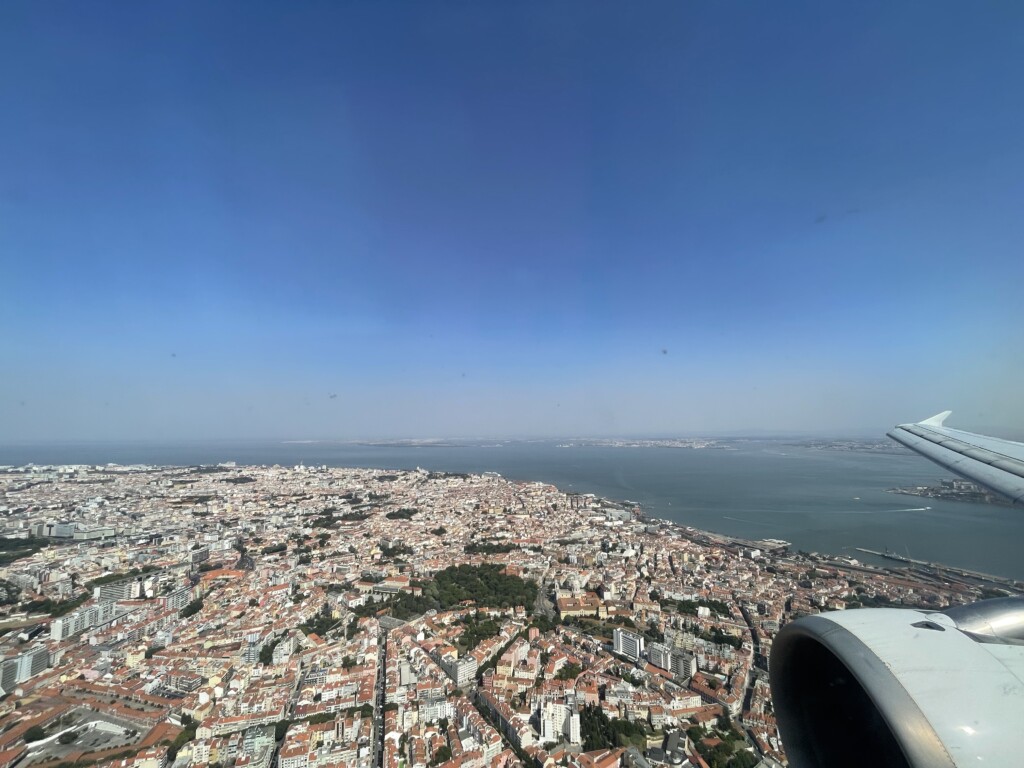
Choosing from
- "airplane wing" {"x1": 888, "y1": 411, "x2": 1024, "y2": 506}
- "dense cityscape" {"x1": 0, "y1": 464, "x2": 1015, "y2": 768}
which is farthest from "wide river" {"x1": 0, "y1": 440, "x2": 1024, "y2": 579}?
"airplane wing" {"x1": 888, "y1": 411, "x2": 1024, "y2": 506}

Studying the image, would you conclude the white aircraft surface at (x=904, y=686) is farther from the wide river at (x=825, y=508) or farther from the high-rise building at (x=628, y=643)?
the wide river at (x=825, y=508)

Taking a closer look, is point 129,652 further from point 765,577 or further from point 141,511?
point 141,511

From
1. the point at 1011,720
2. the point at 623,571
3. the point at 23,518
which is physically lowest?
the point at 623,571

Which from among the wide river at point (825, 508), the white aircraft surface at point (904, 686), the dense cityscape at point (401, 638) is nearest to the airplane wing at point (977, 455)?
the white aircraft surface at point (904, 686)

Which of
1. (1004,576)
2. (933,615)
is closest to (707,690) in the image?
(933,615)

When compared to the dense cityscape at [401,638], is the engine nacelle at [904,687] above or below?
above

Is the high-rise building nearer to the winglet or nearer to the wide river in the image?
the winglet

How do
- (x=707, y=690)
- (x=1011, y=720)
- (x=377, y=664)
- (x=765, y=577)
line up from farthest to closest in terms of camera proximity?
1. (x=765, y=577)
2. (x=377, y=664)
3. (x=707, y=690)
4. (x=1011, y=720)
